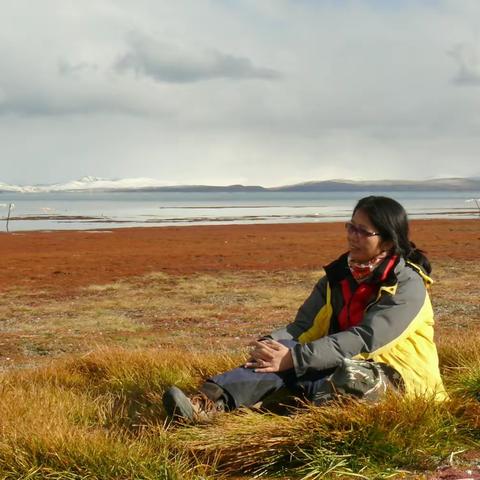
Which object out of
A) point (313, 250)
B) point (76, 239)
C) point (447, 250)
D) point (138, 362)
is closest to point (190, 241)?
point (76, 239)

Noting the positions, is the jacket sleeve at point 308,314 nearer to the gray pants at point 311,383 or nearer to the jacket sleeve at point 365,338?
the gray pants at point 311,383

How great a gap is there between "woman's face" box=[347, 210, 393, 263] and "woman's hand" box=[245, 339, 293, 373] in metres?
0.68

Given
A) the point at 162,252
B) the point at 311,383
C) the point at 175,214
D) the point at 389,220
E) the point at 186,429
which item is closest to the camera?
the point at 186,429

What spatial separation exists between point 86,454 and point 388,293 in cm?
184

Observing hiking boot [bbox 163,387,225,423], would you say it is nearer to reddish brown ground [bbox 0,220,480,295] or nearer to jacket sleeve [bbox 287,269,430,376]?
jacket sleeve [bbox 287,269,430,376]

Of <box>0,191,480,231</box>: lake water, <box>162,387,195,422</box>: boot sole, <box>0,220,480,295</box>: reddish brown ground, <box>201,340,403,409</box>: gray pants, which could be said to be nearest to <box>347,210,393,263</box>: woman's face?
<box>201,340,403,409</box>: gray pants

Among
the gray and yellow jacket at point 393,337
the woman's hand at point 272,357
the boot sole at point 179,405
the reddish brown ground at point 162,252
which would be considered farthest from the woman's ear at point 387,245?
the reddish brown ground at point 162,252

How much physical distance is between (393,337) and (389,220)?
2.20ft

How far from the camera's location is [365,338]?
4328 millimetres

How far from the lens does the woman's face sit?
448 centimetres

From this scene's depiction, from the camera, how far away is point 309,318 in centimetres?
495

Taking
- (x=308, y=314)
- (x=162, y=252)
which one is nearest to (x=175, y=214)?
(x=162, y=252)

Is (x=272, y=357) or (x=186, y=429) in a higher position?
(x=272, y=357)

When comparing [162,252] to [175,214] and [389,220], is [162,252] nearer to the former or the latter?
[389,220]
